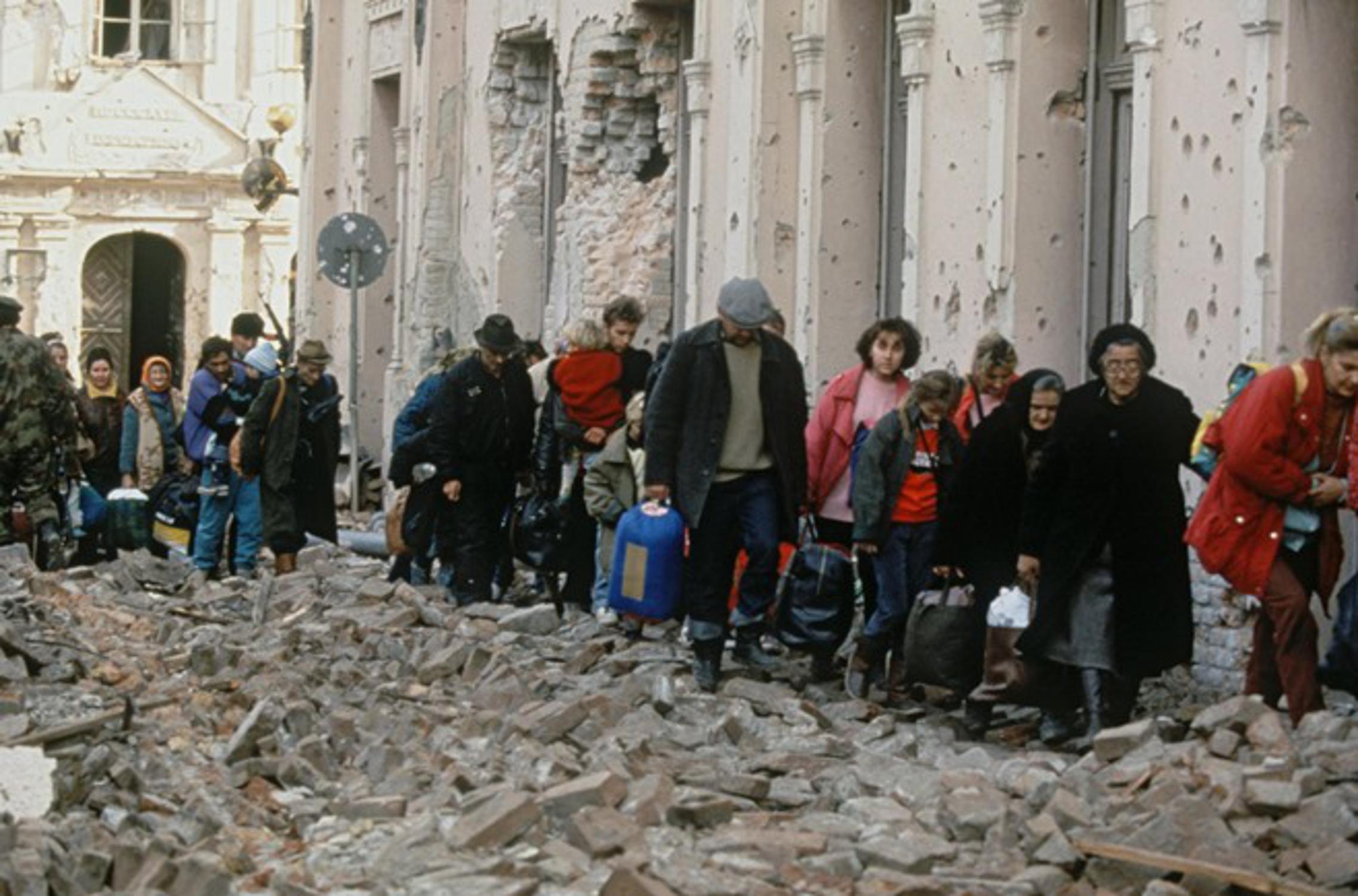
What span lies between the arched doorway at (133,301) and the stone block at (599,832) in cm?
3926

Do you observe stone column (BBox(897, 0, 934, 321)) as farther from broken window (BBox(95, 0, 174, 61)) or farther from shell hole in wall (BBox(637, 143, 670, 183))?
broken window (BBox(95, 0, 174, 61))

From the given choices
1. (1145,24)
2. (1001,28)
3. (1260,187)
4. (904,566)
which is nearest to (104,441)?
(1001,28)

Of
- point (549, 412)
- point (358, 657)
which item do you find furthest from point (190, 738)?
point (549, 412)

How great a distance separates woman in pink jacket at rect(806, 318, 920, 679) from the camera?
14031 mm

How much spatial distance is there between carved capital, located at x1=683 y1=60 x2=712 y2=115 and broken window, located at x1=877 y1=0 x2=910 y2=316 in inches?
83.4

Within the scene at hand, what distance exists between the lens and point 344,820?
409 inches

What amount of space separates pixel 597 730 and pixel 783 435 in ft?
7.57

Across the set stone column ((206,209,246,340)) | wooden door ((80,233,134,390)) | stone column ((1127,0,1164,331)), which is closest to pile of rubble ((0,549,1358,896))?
→ stone column ((1127,0,1164,331))

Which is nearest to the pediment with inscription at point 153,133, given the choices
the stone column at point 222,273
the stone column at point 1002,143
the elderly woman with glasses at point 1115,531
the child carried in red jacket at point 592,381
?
the stone column at point 222,273

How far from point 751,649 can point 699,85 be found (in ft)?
24.2

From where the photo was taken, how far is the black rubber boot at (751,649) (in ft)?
47.2

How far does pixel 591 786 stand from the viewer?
994cm

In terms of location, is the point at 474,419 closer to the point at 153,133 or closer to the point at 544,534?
the point at 544,534

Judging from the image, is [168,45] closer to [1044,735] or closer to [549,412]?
[549,412]
